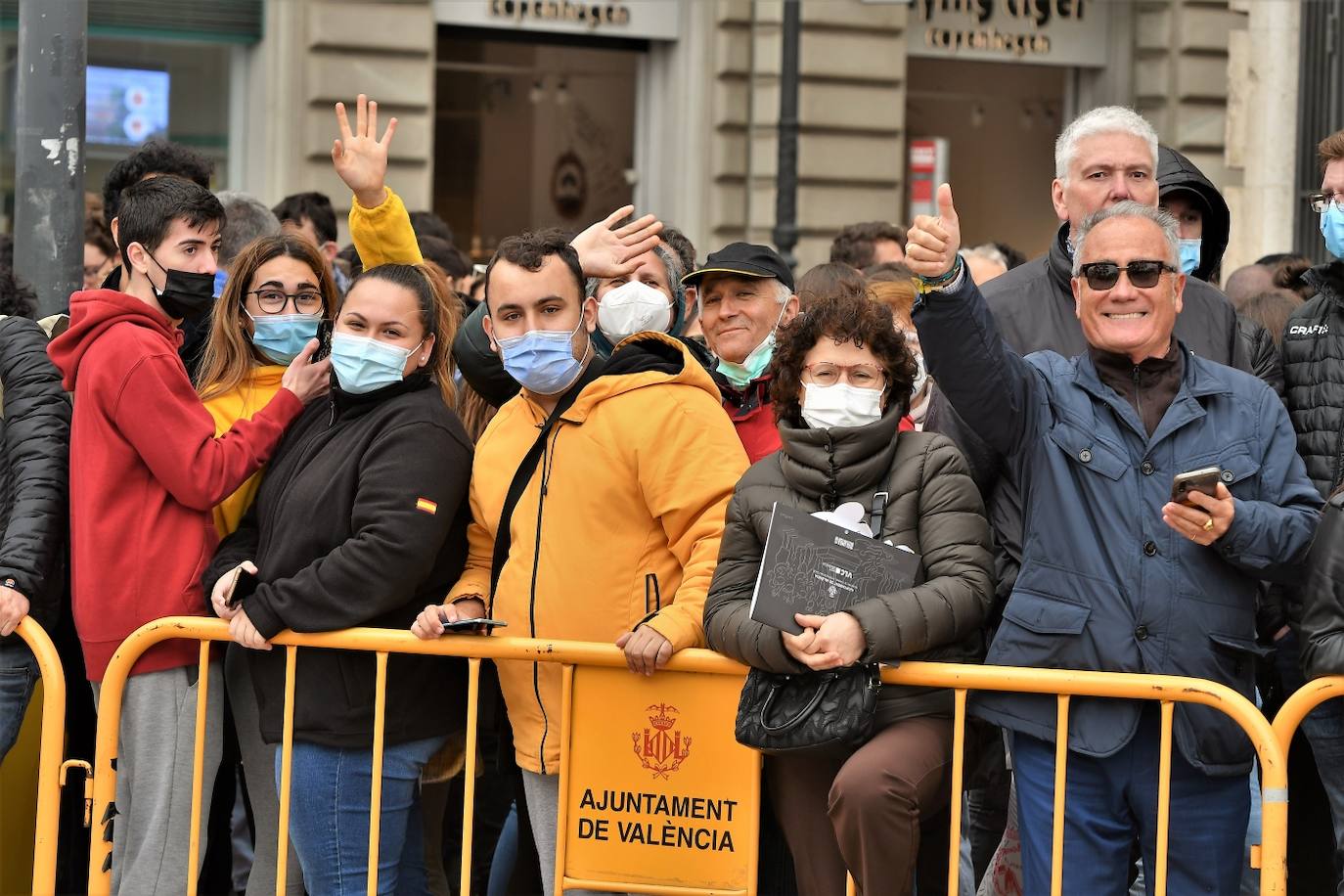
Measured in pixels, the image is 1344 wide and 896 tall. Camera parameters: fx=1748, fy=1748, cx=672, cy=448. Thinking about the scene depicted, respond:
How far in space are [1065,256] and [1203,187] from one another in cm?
93

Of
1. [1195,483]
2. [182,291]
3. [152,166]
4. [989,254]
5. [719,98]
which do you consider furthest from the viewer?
[719,98]

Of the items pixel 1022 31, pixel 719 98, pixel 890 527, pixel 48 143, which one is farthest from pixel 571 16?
pixel 890 527

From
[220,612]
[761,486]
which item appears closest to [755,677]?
[761,486]

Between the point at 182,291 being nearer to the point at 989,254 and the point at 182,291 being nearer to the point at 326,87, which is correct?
the point at 989,254

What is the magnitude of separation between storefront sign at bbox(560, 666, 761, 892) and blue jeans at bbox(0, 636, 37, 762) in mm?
1638

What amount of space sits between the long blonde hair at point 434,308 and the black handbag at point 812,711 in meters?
1.34

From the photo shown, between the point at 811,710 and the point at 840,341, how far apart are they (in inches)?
35.3

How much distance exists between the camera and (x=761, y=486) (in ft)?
13.7

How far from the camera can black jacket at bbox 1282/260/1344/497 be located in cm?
466

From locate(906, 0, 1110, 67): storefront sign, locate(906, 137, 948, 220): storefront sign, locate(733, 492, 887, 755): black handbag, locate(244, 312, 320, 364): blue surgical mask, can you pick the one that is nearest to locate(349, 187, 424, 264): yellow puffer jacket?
locate(244, 312, 320, 364): blue surgical mask

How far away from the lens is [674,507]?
4.30 meters

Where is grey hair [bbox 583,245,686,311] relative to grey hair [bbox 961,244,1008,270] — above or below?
below

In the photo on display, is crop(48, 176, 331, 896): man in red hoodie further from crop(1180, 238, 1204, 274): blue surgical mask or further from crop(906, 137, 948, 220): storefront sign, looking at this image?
crop(906, 137, 948, 220): storefront sign

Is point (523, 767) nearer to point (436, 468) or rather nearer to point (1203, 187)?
point (436, 468)
